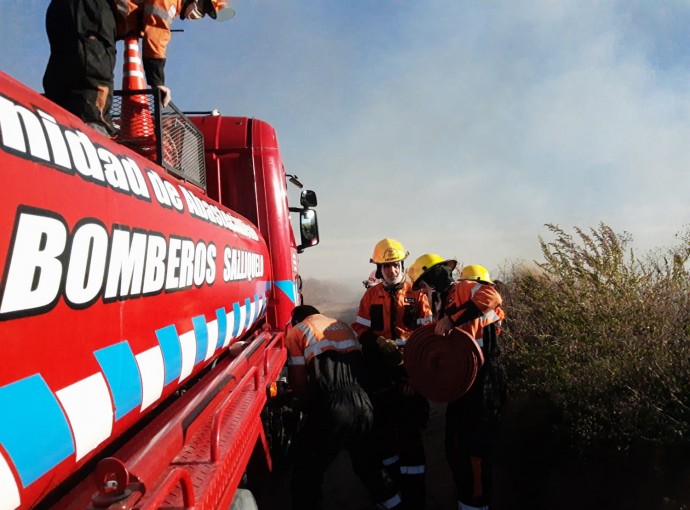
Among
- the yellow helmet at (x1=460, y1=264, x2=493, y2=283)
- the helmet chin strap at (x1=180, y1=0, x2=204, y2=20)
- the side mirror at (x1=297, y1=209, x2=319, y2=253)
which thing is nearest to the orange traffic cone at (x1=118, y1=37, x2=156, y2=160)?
the helmet chin strap at (x1=180, y1=0, x2=204, y2=20)

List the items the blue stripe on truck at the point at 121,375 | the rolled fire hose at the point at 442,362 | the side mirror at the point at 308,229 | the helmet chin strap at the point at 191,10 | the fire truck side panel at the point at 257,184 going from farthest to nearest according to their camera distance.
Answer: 1. the side mirror at the point at 308,229
2. the fire truck side panel at the point at 257,184
3. the rolled fire hose at the point at 442,362
4. the helmet chin strap at the point at 191,10
5. the blue stripe on truck at the point at 121,375

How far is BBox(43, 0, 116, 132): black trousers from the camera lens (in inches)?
90.2

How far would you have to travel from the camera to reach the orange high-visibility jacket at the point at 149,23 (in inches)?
113

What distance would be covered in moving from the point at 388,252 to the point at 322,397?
173 cm

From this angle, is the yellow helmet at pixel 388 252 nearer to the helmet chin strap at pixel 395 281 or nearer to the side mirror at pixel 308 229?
the helmet chin strap at pixel 395 281

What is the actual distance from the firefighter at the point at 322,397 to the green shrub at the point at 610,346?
224 centimetres

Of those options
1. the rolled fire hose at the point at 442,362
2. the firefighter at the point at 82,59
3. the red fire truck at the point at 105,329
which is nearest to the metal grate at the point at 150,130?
the red fire truck at the point at 105,329

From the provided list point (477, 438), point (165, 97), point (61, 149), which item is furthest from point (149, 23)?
point (477, 438)

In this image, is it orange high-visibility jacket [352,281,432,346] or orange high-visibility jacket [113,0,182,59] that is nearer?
orange high-visibility jacket [113,0,182,59]

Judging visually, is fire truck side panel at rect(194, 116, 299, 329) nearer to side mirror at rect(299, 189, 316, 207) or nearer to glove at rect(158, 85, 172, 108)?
side mirror at rect(299, 189, 316, 207)

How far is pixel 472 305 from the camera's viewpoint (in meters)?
3.89

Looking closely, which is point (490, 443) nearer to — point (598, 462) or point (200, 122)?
point (598, 462)

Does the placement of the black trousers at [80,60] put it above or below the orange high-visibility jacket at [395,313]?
above

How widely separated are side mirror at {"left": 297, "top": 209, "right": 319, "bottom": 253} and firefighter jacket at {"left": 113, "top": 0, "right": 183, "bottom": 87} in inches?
116
